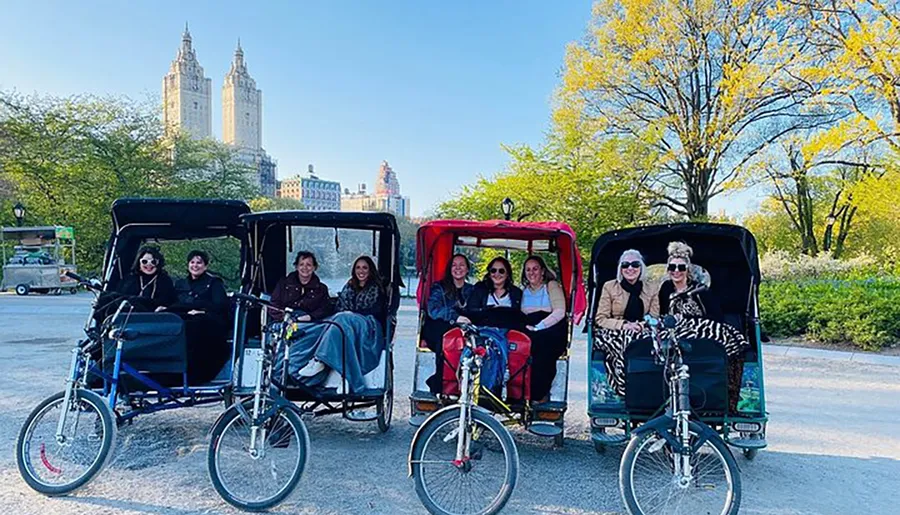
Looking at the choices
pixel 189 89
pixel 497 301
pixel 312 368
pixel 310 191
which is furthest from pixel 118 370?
pixel 189 89

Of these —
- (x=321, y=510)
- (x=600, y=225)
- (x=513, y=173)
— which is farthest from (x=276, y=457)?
(x=513, y=173)

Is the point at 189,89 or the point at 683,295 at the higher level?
the point at 189,89

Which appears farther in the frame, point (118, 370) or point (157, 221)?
point (157, 221)

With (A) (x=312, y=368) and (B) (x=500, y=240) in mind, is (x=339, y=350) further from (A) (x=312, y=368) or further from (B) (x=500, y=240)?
(B) (x=500, y=240)

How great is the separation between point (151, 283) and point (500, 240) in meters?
3.28

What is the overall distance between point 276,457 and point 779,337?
10254 mm

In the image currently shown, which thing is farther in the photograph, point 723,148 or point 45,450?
point 723,148

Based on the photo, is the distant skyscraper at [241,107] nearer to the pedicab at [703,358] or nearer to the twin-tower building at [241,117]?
the twin-tower building at [241,117]

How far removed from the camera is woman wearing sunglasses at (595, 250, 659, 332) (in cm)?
482

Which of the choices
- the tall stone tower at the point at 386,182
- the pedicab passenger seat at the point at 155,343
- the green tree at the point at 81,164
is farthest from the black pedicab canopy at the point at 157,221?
the tall stone tower at the point at 386,182

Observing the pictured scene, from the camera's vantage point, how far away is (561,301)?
17.3 feet

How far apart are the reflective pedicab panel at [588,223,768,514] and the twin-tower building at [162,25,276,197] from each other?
112640mm

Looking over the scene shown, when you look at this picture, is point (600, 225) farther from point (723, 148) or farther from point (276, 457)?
point (276, 457)

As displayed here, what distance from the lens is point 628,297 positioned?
4855 mm
